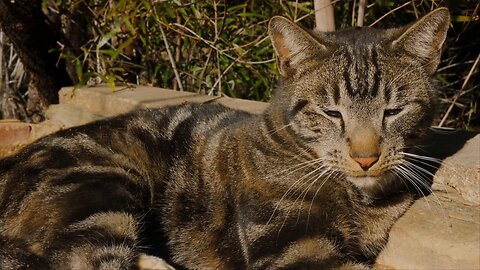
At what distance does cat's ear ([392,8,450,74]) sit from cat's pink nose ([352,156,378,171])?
0.56 metres

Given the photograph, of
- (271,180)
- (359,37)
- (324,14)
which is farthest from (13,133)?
(359,37)

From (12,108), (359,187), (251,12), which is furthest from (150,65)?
(359,187)

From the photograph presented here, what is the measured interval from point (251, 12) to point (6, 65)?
299 cm

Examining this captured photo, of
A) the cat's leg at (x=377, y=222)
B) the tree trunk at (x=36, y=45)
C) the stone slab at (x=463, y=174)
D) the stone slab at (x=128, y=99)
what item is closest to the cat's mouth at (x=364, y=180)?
the cat's leg at (x=377, y=222)

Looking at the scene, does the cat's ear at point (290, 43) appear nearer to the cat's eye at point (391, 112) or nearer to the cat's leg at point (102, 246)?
the cat's eye at point (391, 112)

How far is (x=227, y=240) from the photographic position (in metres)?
3.35

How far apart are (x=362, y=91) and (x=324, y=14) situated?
56.8 inches

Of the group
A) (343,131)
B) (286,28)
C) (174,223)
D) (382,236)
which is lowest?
(382,236)

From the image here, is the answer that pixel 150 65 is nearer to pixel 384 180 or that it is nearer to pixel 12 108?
pixel 12 108

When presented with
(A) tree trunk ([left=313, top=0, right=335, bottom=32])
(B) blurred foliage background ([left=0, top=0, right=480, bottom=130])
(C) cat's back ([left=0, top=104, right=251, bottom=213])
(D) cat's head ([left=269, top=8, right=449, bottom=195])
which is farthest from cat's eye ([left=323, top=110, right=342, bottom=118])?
(B) blurred foliage background ([left=0, top=0, right=480, bottom=130])

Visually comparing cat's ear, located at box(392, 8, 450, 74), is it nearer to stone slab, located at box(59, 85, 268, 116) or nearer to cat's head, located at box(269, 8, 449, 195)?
cat's head, located at box(269, 8, 449, 195)

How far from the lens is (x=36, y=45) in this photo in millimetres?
6160

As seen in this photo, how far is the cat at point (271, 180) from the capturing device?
9.98 ft

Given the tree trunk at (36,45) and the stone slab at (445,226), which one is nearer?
the stone slab at (445,226)
